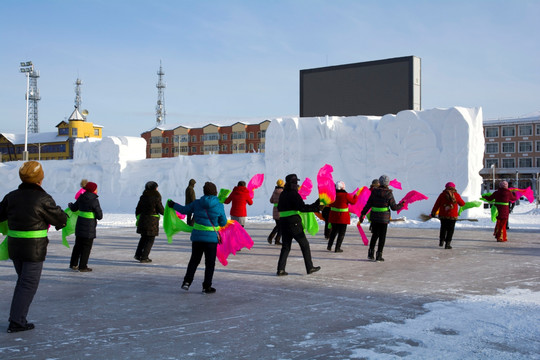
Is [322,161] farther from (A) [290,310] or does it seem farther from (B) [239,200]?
(A) [290,310]

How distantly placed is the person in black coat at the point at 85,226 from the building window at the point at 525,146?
2935 inches

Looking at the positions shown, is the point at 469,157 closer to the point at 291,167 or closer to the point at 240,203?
the point at 291,167

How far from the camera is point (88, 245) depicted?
9.23m

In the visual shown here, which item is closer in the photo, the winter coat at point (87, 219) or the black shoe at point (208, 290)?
the black shoe at point (208, 290)

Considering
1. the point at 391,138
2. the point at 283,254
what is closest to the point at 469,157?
the point at 391,138

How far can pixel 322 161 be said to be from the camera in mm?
23641

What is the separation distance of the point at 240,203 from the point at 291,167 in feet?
39.6

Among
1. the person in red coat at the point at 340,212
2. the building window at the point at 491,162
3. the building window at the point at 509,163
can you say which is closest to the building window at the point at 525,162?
the building window at the point at 509,163

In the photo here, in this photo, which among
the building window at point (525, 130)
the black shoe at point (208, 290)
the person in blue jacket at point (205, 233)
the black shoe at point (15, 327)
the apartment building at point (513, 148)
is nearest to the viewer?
the black shoe at point (15, 327)

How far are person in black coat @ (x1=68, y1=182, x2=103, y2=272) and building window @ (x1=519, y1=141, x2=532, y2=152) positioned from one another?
245 feet

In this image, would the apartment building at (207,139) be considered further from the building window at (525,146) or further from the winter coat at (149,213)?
the winter coat at (149,213)

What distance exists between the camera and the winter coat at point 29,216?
17.9 ft

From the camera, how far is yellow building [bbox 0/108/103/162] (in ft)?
253

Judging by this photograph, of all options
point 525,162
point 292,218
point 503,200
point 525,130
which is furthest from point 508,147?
point 292,218
